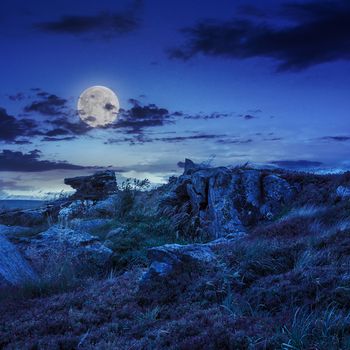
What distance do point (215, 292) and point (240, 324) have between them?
1.64 m

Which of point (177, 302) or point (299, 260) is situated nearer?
point (177, 302)

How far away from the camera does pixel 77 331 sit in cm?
668

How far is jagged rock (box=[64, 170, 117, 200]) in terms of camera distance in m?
30.5

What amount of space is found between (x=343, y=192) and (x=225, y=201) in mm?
4953

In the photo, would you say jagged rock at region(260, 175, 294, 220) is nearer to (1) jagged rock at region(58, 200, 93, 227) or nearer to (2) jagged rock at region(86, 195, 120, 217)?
(2) jagged rock at region(86, 195, 120, 217)

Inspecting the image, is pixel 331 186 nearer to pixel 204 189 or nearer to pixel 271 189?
pixel 271 189

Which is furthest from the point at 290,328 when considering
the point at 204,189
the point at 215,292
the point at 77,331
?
the point at 204,189

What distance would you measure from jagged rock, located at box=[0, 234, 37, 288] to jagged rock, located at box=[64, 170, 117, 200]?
61.9 feet

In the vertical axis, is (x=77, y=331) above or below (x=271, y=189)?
below

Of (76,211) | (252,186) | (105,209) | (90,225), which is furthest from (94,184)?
(252,186)

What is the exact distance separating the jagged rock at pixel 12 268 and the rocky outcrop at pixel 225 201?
838 cm

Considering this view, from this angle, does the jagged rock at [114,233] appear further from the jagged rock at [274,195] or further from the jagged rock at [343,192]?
the jagged rock at [343,192]

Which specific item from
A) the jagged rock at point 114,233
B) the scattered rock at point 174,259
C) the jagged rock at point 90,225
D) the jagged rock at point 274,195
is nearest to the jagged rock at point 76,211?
the jagged rock at point 90,225

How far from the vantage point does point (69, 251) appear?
→ 40.4 feet
